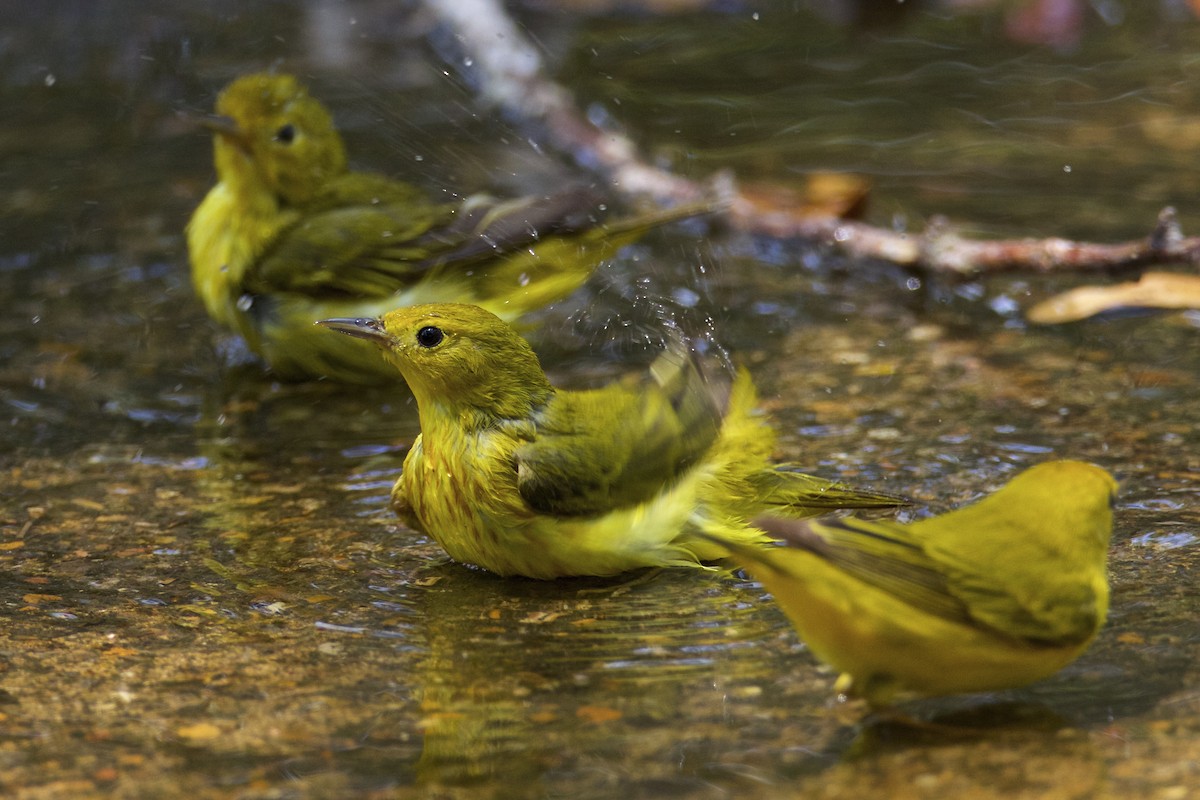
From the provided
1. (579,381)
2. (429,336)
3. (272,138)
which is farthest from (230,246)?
(429,336)

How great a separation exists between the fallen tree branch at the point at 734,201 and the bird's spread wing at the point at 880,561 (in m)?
2.76

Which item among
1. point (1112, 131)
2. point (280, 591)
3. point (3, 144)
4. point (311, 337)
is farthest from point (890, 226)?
point (3, 144)

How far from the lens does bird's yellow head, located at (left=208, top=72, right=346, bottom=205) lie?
5.76m


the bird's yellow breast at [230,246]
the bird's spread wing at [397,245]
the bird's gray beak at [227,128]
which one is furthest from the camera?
the bird's gray beak at [227,128]

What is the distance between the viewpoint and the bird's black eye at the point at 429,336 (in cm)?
401

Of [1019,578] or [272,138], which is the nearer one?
[1019,578]

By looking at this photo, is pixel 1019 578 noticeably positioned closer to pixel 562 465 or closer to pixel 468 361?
pixel 562 465

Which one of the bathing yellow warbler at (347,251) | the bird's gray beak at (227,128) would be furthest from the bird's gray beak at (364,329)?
the bird's gray beak at (227,128)

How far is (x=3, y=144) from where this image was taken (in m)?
8.12

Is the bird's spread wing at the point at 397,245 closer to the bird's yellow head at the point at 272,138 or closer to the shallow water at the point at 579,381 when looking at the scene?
the bird's yellow head at the point at 272,138

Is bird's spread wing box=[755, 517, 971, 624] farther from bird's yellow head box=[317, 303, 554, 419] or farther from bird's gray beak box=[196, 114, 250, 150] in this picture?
bird's gray beak box=[196, 114, 250, 150]

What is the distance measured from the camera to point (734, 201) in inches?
268

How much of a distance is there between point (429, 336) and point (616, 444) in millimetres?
561

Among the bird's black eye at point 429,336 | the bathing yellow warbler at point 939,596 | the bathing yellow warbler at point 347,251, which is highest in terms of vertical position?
the bathing yellow warbler at point 347,251
